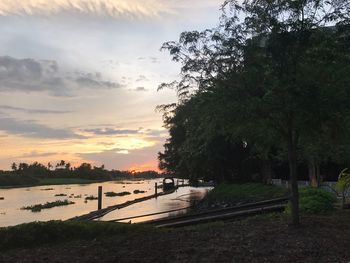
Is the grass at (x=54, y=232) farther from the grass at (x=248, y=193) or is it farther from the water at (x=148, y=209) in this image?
the grass at (x=248, y=193)

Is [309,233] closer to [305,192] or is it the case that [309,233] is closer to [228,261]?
[228,261]

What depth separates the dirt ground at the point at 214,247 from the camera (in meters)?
8.80

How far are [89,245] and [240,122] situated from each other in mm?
4453

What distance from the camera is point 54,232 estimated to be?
35.3ft

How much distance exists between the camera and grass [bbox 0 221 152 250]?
1045 cm

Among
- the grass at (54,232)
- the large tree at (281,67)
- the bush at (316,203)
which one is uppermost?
the large tree at (281,67)

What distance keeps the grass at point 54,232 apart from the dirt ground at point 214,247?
0.36 m

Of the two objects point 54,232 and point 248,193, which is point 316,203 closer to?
point 54,232

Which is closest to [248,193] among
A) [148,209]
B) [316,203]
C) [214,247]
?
[148,209]

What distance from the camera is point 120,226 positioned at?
450 inches

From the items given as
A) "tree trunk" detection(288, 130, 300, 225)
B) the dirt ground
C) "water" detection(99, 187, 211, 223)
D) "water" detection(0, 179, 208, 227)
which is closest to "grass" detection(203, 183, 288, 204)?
"water" detection(99, 187, 211, 223)

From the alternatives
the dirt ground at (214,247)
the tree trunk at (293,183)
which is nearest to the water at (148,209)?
the tree trunk at (293,183)

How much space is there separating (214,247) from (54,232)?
3668 millimetres

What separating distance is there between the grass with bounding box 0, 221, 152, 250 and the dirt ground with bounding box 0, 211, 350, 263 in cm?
36
